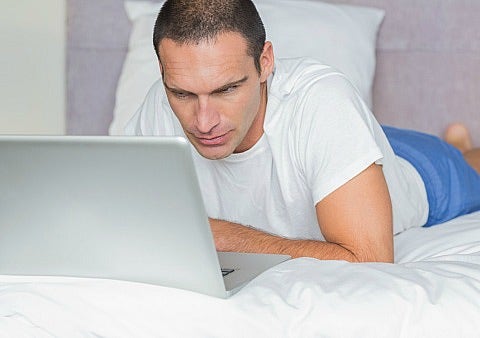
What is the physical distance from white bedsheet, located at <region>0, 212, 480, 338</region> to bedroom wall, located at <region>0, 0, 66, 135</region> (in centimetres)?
171

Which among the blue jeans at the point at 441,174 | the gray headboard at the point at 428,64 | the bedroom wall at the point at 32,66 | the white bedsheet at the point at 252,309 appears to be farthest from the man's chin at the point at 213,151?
the bedroom wall at the point at 32,66

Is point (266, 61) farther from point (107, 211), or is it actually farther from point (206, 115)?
point (107, 211)

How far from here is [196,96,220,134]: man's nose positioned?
63.9 inches

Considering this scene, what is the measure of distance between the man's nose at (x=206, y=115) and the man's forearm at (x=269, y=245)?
0.18 meters

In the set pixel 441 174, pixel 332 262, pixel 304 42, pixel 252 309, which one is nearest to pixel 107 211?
pixel 252 309

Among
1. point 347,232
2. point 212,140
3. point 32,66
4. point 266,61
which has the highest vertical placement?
point 266,61

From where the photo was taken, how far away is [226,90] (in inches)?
65.7

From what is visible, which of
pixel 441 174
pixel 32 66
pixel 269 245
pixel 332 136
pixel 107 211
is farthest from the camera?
pixel 32 66

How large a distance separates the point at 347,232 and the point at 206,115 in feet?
0.98

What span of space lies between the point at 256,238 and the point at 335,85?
333 millimetres

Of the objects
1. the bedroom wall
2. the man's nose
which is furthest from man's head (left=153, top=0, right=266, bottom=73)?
the bedroom wall

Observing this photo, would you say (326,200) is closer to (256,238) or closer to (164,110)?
(256,238)

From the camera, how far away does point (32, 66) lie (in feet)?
9.82

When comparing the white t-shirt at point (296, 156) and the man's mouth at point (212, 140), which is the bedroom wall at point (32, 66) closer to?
the white t-shirt at point (296, 156)
